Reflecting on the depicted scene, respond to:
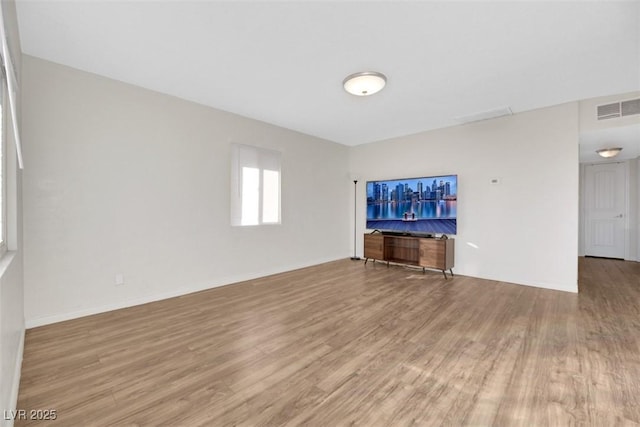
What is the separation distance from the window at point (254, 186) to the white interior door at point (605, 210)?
7.50 metres

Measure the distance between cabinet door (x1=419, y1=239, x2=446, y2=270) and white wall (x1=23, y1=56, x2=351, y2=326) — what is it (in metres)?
2.68

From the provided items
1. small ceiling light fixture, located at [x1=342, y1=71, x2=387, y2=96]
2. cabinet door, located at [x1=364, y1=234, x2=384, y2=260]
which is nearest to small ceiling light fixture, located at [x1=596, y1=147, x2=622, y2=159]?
cabinet door, located at [x1=364, y1=234, x2=384, y2=260]

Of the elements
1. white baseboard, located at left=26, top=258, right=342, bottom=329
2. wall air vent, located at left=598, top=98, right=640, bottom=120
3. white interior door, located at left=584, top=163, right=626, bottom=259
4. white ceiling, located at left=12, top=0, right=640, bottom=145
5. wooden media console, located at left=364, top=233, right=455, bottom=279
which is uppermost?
white ceiling, located at left=12, top=0, right=640, bottom=145

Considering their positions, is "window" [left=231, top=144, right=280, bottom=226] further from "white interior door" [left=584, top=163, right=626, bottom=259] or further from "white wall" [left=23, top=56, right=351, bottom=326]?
"white interior door" [left=584, top=163, right=626, bottom=259]

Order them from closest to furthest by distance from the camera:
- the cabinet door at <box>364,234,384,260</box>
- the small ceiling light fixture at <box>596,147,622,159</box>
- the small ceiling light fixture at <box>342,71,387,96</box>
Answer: the small ceiling light fixture at <box>342,71,387,96</box> < the small ceiling light fixture at <box>596,147,622,159</box> < the cabinet door at <box>364,234,384,260</box>

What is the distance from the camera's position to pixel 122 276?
3.22 m

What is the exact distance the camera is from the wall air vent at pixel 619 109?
3512 millimetres

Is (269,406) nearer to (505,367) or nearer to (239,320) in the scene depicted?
(239,320)

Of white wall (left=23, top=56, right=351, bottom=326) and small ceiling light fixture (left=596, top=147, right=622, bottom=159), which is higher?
small ceiling light fixture (left=596, top=147, right=622, bottom=159)

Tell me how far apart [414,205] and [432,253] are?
99 cm

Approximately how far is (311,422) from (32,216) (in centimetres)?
324

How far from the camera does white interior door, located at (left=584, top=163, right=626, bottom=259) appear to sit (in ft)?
20.1

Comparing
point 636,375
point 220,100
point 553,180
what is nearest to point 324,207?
point 220,100

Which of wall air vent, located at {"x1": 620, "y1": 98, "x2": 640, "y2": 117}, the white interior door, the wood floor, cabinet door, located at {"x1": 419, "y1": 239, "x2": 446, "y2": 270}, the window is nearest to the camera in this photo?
the wood floor
